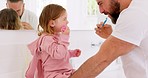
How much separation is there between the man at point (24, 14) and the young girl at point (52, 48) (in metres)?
0.18

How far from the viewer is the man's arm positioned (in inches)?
33.9

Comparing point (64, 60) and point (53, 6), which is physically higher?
point (53, 6)

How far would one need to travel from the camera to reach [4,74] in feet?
3.69

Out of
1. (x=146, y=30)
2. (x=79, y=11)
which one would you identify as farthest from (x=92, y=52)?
(x=146, y=30)

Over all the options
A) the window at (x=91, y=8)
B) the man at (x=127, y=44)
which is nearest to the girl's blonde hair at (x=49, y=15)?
the man at (x=127, y=44)

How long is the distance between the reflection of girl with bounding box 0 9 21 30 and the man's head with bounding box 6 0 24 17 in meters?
0.02

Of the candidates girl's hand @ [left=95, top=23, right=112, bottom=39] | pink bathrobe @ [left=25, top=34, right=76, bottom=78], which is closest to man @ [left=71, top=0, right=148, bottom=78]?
pink bathrobe @ [left=25, top=34, right=76, bottom=78]

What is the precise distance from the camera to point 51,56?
1006 mm

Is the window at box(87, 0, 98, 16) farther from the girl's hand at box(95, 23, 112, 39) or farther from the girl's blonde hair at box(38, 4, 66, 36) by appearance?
the girl's blonde hair at box(38, 4, 66, 36)

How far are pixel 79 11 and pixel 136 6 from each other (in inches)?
30.1

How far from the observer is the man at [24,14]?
1.20m

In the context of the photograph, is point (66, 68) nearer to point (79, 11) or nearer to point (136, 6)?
point (136, 6)

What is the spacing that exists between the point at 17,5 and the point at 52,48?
356 millimetres

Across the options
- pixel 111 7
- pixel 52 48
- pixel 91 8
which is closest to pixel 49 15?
pixel 52 48
